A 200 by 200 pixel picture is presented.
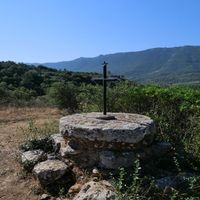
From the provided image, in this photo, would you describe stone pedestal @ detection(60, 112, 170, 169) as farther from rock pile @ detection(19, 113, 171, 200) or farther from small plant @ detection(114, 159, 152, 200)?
small plant @ detection(114, 159, 152, 200)

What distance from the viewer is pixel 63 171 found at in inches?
252

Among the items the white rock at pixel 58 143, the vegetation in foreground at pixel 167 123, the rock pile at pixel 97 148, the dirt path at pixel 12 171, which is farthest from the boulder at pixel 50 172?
the vegetation in foreground at pixel 167 123

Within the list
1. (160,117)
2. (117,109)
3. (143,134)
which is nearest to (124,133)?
(143,134)

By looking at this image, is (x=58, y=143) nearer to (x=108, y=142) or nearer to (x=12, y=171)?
(x=12, y=171)

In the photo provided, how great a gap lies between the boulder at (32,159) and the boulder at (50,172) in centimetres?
45

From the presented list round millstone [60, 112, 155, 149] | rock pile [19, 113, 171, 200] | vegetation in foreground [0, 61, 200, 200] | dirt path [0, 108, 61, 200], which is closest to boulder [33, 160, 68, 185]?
rock pile [19, 113, 171, 200]

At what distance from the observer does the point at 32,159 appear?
7008 millimetres

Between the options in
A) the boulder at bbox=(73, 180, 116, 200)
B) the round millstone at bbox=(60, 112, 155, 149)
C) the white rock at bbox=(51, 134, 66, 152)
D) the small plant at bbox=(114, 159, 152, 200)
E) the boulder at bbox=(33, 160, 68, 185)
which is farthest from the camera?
the white rock at bbox=(51, 134, 66, 152)

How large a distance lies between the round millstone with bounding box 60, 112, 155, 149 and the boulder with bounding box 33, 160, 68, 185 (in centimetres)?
43

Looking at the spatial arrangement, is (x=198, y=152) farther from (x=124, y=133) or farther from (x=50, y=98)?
(x=50, y=98)

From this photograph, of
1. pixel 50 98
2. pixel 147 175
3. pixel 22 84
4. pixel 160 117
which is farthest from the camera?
pixel 22 84

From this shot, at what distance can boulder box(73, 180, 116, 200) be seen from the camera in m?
5.28

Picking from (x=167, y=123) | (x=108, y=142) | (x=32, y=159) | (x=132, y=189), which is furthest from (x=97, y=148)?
(x=167, y=123)

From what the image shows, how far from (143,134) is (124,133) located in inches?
12.8
